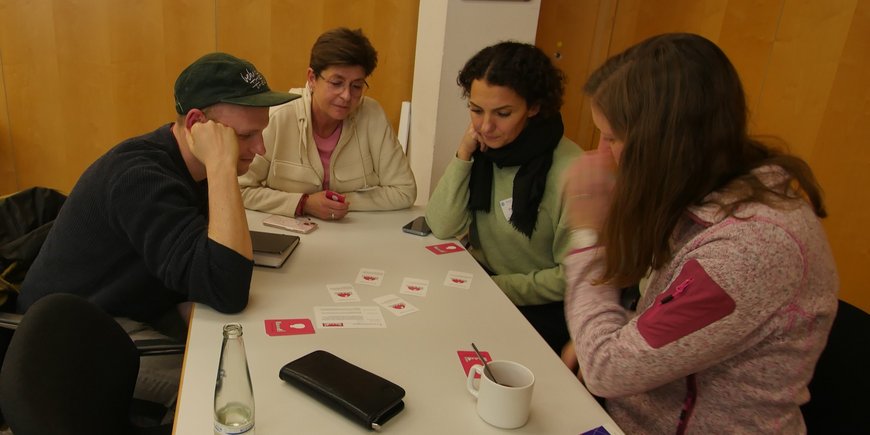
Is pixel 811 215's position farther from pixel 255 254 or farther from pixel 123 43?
pixel 123 43

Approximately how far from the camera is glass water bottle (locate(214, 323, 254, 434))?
898 millimetres

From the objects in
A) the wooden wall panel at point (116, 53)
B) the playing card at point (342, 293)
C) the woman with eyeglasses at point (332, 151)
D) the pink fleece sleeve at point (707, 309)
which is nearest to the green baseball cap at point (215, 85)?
the playing card at point (342, 293)

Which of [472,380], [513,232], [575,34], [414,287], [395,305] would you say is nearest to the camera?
[472,380]

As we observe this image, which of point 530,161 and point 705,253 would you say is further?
point 530,161

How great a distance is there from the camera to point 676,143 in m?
0.97

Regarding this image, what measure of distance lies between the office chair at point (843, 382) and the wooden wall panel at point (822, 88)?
1485 millimetres

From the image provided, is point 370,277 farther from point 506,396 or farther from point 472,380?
point 506,396

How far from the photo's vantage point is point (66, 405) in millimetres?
943

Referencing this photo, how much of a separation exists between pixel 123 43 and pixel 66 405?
2.99 meters

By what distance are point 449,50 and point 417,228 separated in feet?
4.10

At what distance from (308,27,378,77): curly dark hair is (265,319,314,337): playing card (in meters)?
1.23

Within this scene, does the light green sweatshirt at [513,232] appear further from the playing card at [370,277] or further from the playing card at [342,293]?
the playing card at [342,293]

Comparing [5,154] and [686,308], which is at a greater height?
[686,308]

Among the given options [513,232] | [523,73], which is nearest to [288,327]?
[513,232]
